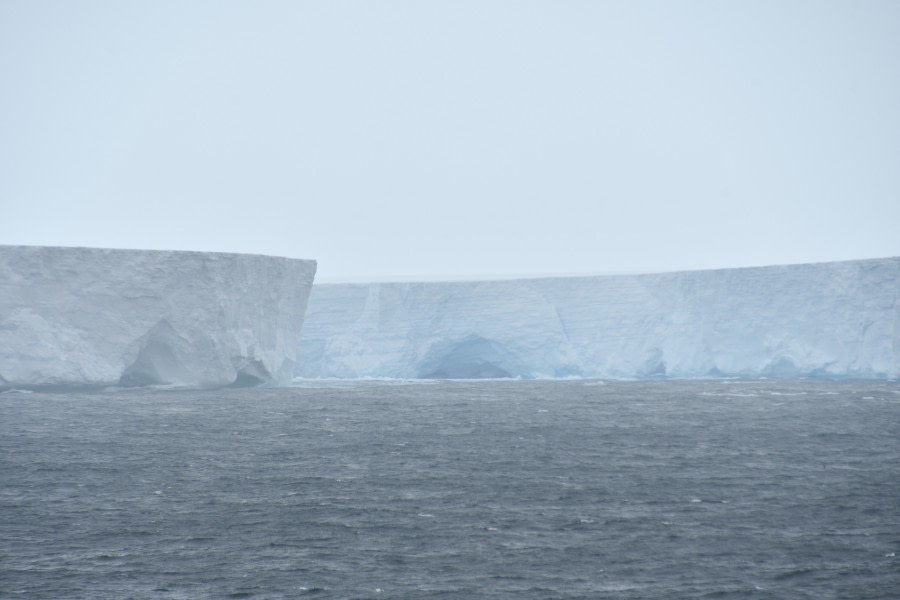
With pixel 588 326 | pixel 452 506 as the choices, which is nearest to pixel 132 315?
pixel 452 506

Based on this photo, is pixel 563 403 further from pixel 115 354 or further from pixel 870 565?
pixel 870 565

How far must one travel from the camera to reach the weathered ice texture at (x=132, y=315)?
20.9m

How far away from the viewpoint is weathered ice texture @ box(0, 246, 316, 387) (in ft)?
68.5

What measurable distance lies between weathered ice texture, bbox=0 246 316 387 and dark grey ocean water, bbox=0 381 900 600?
2.51 metres

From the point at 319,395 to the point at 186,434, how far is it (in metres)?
9.98

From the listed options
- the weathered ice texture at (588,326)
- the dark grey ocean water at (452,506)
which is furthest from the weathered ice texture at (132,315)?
the weathered ice texture at (588,326)

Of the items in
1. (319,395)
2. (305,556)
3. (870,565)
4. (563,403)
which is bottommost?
(870,565)

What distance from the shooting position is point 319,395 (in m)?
25.9

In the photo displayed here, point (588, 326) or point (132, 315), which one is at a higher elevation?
point (588, 326)

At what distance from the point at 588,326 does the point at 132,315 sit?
1537 centimetres

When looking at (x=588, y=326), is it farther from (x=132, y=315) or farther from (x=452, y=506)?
(x=452, y=506)

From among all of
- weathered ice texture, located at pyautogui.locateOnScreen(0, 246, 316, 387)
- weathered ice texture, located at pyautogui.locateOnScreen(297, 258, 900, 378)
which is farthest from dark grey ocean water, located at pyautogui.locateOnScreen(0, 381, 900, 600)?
weathered ice texture, located at pyautogui.locateOnScreen(297, 258, 900, 378)

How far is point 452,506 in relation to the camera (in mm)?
9289

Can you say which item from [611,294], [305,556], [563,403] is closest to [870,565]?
[305,556]
